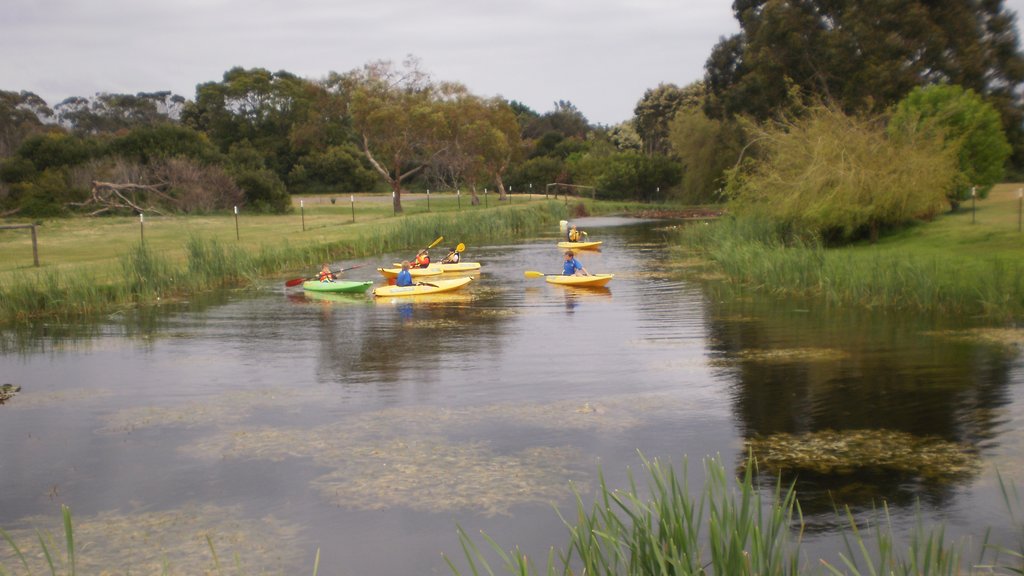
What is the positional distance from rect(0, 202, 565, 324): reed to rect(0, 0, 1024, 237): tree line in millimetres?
→ 9149

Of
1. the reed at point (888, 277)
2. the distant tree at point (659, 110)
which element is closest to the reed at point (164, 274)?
the reed at point (888, 277)

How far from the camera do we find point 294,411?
11688 mm

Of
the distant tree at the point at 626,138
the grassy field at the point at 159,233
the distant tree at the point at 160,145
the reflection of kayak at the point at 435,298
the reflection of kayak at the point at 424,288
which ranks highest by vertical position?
the distant tree at the point at 626,138

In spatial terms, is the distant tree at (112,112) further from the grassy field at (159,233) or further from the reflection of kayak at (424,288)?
the reflection of kayak at (424,288)

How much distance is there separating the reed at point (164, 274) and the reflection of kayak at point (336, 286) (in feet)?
7.78

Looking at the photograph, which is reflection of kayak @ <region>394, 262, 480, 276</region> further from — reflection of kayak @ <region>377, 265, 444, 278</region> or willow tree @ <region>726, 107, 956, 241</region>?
willow tree @ <region>726, 107, 956, 241</region>

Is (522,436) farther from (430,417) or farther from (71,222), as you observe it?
(71,222)

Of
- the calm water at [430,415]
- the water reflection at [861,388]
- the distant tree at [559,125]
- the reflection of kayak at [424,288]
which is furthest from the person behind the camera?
the distant tree at [559,125]

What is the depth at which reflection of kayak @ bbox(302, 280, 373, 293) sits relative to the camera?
885 inches

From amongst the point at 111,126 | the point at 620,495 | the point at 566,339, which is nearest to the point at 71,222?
the point at 566,339

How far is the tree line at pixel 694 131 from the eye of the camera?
28703mm

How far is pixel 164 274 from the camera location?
73.2ft

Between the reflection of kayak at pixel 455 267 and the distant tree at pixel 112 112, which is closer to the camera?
the reflection of kayak at pixel 455 267

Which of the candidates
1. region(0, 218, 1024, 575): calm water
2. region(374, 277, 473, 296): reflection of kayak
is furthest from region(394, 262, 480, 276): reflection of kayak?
region(0, 218, 1024, 575): calm water
